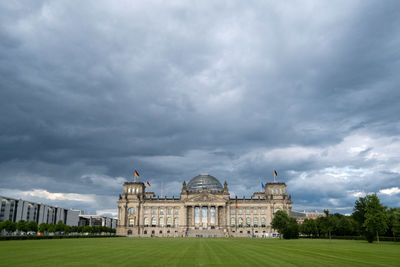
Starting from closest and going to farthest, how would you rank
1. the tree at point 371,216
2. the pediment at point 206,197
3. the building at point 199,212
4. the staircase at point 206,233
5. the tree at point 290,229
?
the tree at point 371,216 < the tree at point 290,229 < the staircase at point 206,233 < the building at point 199,212 < the pediment at point 206,197

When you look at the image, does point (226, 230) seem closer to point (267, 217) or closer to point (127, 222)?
point (267, 217)

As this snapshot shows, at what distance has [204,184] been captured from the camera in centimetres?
18125

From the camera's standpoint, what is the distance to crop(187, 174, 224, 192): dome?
7110 inches

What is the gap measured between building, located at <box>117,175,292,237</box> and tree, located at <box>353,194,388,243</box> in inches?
3266

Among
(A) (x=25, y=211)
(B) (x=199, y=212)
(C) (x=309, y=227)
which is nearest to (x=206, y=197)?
(B) (x=199, y=212)

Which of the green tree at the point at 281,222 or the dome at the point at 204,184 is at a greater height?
the dome at the point at 204,184

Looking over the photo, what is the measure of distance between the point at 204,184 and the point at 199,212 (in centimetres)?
1844

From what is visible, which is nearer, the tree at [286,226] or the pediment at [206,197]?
the tree at [286,226]

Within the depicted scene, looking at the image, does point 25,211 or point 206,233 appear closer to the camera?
point 206,233

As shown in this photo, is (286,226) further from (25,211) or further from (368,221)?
(25,211)

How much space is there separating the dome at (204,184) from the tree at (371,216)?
102 m

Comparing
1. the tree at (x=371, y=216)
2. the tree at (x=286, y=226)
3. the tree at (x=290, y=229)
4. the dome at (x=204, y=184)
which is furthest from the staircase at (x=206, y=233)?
the tree at (x=371, y=216)

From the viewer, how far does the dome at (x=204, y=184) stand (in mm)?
180587

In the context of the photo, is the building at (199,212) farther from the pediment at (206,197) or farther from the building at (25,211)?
the building at (25,211)
